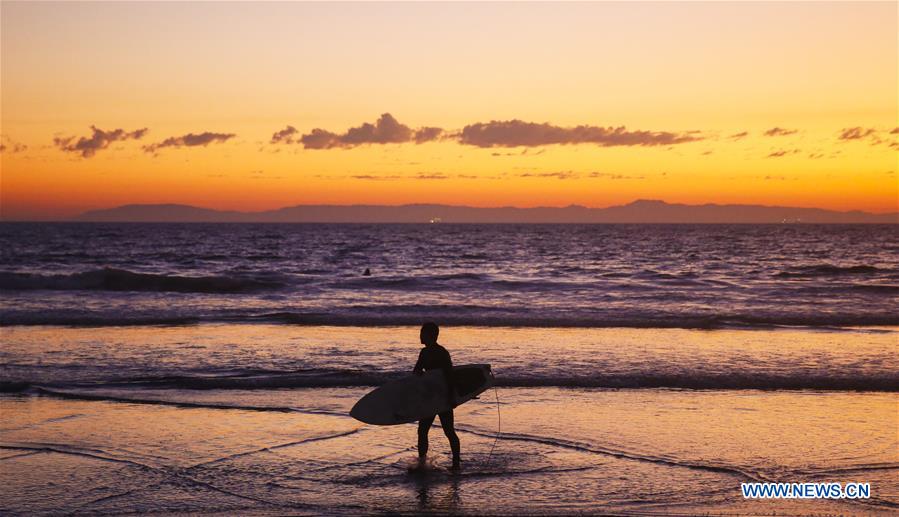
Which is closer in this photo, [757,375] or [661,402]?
[661,402]

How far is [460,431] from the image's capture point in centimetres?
1060

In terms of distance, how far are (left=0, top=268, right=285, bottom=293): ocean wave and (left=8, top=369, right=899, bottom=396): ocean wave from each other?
2330 cm

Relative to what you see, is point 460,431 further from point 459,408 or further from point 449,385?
point 449,385

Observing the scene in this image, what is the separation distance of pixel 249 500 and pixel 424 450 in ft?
7.22

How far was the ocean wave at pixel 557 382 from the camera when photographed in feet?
45.1

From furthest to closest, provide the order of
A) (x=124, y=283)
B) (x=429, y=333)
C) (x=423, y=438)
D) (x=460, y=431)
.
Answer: (x=124, y=283), (x=460, y=431), (x=423, y=438), (x=429, y=333)

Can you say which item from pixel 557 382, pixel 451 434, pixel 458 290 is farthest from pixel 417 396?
pixel 458 290

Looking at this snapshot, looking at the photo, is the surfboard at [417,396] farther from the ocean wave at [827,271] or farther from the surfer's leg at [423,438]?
the ocean wave at [827,271]

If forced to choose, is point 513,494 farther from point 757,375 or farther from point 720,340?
point 720,340

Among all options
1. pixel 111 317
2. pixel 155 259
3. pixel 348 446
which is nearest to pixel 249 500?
pixel 348 446

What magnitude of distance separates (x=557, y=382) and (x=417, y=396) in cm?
537

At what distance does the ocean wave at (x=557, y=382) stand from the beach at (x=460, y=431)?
0.07 metres

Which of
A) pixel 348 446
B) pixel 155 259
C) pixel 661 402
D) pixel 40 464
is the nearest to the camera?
pixel 40 464

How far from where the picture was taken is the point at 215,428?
1073cm
